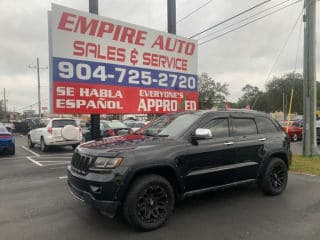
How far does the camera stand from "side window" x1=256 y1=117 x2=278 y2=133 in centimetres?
642

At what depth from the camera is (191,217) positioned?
513cm

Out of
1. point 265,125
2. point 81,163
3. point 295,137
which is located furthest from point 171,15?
point 295,137

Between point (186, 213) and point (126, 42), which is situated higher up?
point (126, 42)

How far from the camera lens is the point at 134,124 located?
21766 mm

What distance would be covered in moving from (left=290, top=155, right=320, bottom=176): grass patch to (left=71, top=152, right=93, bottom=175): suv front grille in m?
6.72

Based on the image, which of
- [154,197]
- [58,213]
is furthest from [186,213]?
[58,213]

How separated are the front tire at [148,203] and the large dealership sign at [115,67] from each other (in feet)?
→ 17.1

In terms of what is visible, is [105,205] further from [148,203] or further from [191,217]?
[191,217]

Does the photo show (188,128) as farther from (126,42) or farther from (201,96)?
(201,96)

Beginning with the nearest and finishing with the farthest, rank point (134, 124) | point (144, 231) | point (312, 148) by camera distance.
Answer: point (144, 231) < point (312, 148) < point (134, 124)

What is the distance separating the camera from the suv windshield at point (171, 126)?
5371mm

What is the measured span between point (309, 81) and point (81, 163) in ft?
32.4

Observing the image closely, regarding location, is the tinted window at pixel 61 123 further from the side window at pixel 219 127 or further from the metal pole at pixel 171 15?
the side window at pixel 219 127

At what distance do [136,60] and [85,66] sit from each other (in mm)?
1882
